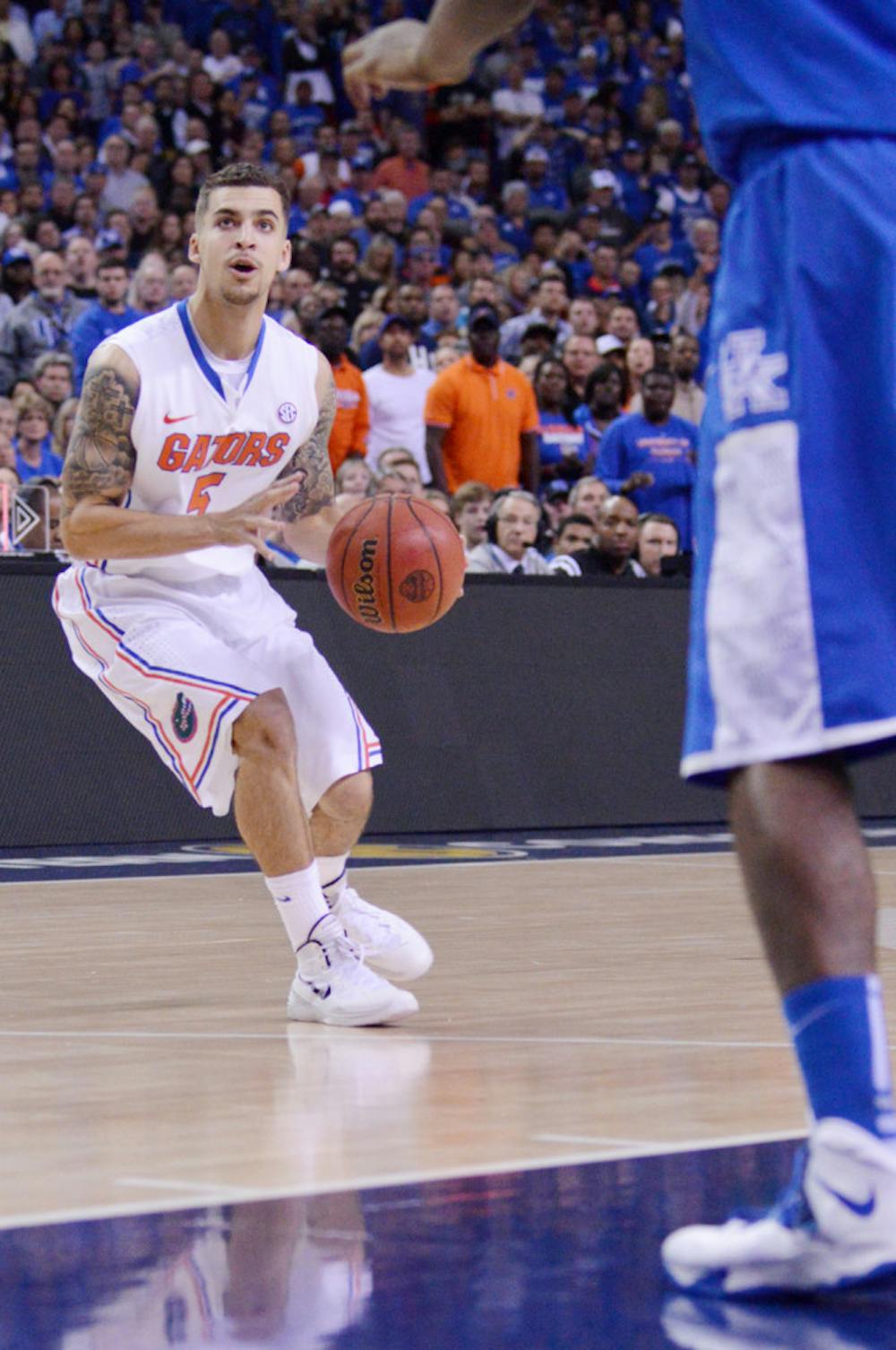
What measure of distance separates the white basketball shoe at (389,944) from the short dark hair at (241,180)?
1726 mm

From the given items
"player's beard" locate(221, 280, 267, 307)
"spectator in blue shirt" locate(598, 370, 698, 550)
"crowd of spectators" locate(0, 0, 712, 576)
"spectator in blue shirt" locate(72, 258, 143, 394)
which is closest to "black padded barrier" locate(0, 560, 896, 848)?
"crowd of spectators" locate(0, 0, 712, 576)

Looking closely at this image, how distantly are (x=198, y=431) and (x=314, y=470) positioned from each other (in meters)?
0.39

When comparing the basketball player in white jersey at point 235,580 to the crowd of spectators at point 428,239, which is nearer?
the basketball player in white jersey at point 235,580

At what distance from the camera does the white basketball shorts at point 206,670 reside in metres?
5.30

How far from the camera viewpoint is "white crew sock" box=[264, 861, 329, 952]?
5215 millimetres

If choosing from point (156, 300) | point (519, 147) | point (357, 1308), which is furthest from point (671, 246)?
point (357, 1308)

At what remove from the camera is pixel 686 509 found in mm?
13023

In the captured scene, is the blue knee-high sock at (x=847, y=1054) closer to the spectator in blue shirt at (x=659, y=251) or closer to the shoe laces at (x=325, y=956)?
the shoe laces at (x=325, y=956)

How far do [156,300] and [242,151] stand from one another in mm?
4097

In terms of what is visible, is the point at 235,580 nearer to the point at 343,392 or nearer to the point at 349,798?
the point at 349,798

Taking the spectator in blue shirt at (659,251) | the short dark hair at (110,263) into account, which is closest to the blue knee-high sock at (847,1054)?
the short dark hair at (110,263)

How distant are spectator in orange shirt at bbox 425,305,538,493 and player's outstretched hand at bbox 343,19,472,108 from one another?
942cm

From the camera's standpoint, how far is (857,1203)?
2.61 meters

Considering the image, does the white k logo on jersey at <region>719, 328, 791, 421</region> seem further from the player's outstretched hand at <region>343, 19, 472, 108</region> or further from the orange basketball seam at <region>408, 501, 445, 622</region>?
the orange basketball seam at <region>408, 501, 445, 622</region>
